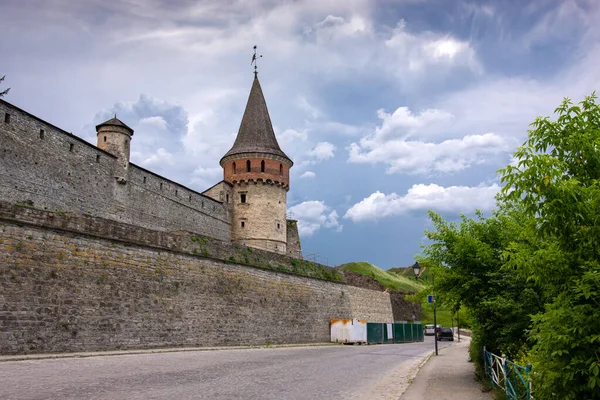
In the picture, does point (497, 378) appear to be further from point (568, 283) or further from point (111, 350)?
point (111, 350)

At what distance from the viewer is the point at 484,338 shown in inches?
495

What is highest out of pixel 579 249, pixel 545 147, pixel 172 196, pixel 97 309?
pixel 172 196

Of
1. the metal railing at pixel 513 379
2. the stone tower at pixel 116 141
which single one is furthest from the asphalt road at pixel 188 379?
the stone tower at pixel 116 141

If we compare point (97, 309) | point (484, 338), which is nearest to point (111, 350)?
point (97, 309)

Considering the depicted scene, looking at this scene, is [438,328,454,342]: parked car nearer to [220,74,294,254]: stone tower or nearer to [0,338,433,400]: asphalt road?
[220,74,294,254]: stone tower

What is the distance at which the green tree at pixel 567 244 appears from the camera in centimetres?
506

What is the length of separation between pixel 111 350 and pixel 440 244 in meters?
11.8

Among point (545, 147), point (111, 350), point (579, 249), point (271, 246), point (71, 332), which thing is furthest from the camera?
point (271, 246)

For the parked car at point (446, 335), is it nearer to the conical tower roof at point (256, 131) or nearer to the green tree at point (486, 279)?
the conical tower roof at point (256, 131)

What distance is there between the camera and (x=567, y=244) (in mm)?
5703

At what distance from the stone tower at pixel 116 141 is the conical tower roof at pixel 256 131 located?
1483 centimetres

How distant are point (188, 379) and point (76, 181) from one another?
17953mm

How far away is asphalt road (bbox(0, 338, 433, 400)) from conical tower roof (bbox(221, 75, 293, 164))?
29.3 meters

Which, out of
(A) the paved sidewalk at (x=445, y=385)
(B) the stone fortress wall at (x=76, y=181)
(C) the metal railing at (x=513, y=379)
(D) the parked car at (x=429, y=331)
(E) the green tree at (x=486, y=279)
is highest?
(B) the stone fortress wall at (x=76, y=181)
